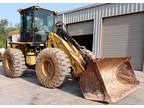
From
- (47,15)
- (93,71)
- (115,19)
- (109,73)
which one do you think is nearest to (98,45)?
(115,19)

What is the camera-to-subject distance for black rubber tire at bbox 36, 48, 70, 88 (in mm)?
→ 6607

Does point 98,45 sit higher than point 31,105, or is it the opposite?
point 98,45

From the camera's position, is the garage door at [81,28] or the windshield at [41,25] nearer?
the windshield at [41,25]

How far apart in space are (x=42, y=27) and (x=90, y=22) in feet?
18.6

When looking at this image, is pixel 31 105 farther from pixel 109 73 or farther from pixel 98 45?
pixel 98 45

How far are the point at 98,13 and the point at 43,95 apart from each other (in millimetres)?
8079

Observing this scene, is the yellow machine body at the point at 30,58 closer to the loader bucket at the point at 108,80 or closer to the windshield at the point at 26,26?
the windshield at the point at 26,26

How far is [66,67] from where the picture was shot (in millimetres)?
6602

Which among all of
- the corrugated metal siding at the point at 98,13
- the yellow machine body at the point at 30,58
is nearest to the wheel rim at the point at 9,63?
the yellow machine body at the point at 30,58

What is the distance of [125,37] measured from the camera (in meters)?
12.1

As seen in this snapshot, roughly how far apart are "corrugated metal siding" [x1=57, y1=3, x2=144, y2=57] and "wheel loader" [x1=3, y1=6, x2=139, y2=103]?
14.4 ft

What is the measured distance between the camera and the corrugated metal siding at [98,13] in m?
11.7

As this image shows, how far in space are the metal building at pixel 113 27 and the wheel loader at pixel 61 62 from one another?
444 cm

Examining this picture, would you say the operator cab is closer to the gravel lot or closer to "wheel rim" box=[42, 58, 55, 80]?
"wheel rim" box=[42, 58, 55, 80]
